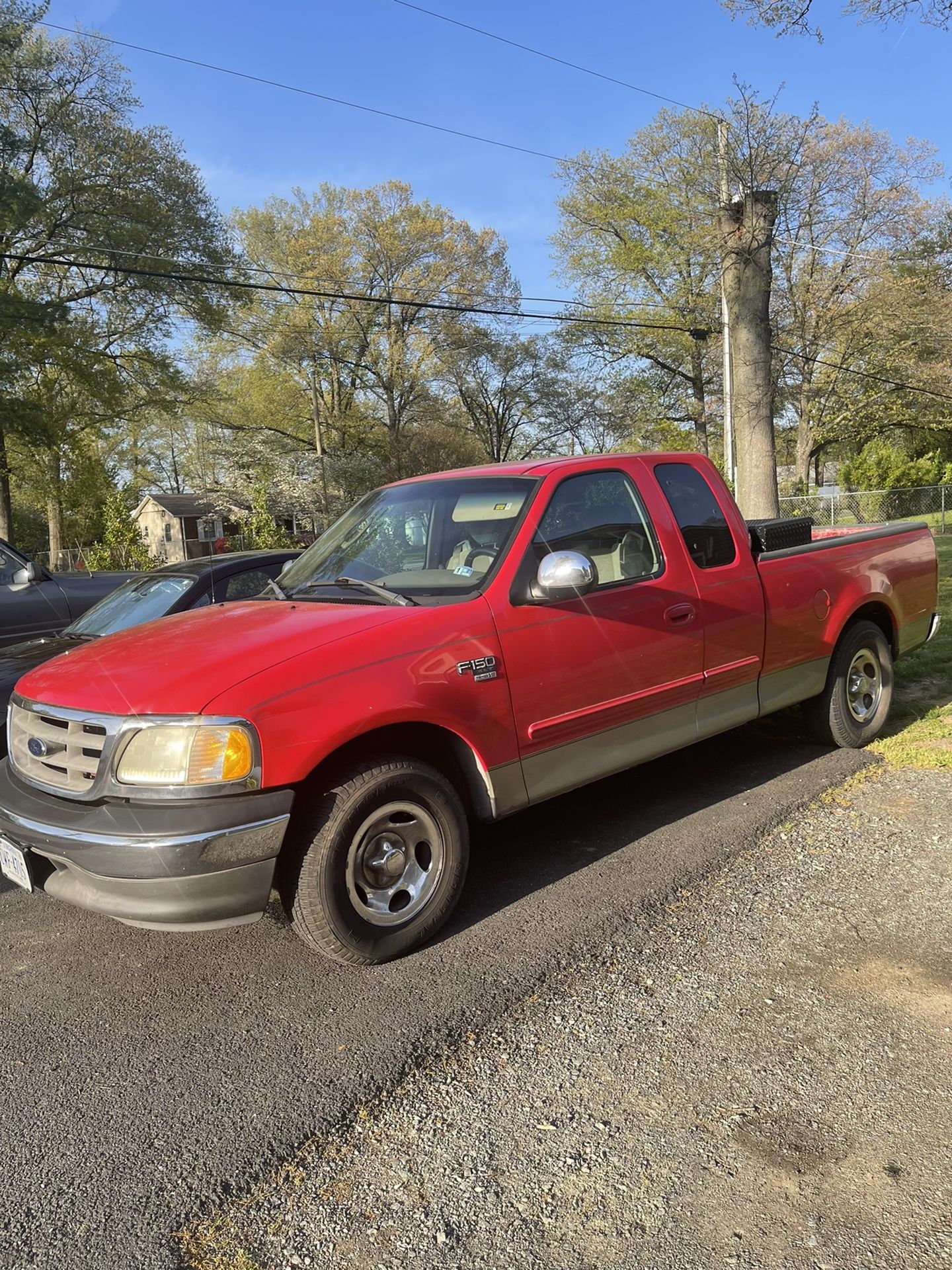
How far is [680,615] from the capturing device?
440cm

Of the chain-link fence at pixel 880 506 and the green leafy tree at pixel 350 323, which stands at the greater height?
the green leafy tree at pixel 350 323

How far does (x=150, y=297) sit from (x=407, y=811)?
28.7 m

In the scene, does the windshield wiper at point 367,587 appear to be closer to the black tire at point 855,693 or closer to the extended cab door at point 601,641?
the extended cab door at point 601,641

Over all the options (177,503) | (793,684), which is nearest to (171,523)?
(177,503)

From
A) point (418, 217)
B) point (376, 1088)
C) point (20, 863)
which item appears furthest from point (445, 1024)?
point (418, 217)

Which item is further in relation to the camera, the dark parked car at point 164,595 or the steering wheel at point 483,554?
the dark parked car at point 164,595

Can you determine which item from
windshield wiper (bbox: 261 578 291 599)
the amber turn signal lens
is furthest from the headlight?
windshield wiper (bbox: 261 578 291 599)

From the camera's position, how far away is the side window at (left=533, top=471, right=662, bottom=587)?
162 inches

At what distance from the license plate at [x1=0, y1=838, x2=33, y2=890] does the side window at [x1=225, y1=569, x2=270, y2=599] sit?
286cm

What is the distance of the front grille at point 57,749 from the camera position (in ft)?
10.3

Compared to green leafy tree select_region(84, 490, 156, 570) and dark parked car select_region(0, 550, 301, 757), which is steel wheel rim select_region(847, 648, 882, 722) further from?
green leafy tree select_region(84, 490, 156, 570)

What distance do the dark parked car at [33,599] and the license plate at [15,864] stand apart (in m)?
4.02

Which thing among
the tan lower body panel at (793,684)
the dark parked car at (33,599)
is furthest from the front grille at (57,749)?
the dark parked car at (33,599)

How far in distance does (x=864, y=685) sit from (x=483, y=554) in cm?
309
